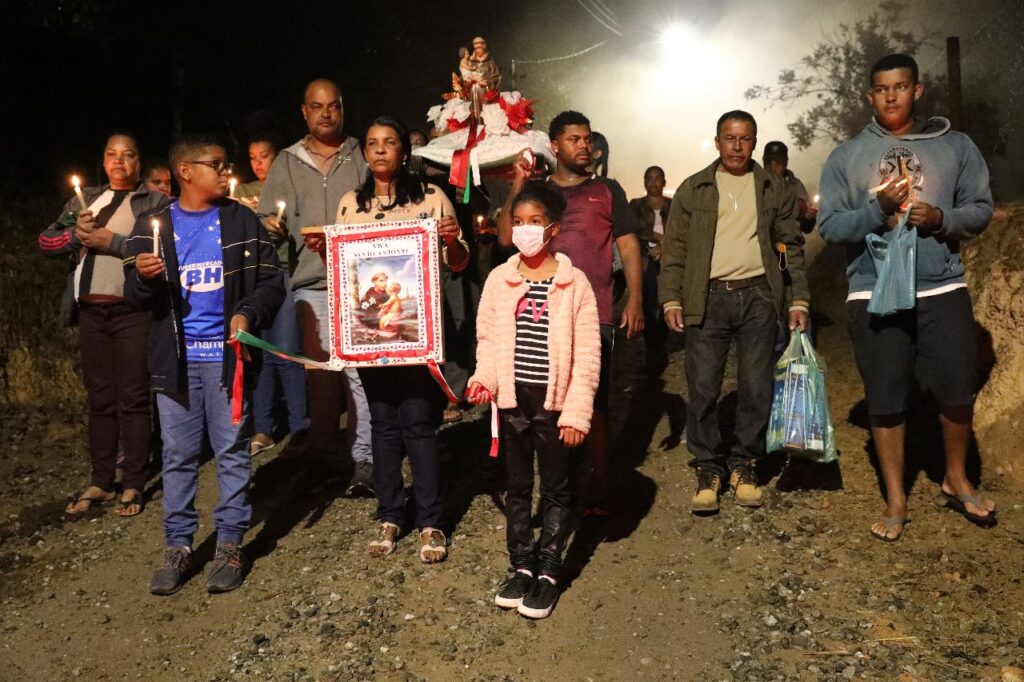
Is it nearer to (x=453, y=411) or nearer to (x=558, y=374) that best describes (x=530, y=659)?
(x=558, y=374)

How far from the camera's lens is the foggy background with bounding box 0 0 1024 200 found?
13.2m

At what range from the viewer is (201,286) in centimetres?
502

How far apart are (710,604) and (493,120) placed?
441 cm

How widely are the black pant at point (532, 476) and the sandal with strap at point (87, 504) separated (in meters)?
3.61

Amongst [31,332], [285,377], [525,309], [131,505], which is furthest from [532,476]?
[31,332]

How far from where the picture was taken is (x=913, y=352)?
16.7ft

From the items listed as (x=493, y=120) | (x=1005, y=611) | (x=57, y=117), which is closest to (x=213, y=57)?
(x=57, y=117)

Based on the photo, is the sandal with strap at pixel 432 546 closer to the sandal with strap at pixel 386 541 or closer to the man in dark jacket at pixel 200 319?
the sandal with strap at pixel 386 541

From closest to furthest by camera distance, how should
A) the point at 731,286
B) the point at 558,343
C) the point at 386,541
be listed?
the point at 558,343, the point at 386,541, the point at 731,286

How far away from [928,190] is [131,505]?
5681mm

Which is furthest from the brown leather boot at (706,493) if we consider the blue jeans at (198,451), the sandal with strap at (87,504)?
the sandal with strap at (87,504)

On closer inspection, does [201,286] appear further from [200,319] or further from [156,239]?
[156,239]

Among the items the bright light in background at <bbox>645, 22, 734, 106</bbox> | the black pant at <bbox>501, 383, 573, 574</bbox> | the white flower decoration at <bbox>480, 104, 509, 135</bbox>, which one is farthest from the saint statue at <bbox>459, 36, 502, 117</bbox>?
the bright light in background at <bbox>645, 22, 734, 106</bbox>

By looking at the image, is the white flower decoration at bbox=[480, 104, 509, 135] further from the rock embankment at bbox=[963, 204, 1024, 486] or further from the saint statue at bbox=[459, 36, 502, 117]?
the rock embankment at bbox=[963, 204, 1024, 486]
